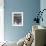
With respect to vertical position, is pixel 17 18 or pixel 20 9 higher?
pixel 20 9

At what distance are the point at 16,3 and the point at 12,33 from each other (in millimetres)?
1204

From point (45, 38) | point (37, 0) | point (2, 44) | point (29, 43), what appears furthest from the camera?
point (37, 0)

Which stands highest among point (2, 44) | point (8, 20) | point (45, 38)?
point (8, 20)

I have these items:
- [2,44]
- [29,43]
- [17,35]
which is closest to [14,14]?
[17,35]

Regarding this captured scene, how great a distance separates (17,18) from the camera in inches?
209

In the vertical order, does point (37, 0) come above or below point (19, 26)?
above

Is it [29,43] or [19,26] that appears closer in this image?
[29,43]

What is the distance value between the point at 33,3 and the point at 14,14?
0.87 meters

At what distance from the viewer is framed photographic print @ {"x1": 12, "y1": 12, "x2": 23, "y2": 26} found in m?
5.24

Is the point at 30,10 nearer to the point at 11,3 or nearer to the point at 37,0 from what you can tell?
the point at 37,0

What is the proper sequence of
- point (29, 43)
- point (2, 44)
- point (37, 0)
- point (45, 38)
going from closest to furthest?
point (45, 38)
point (29, 43)
point (2, 44)
point (37, 0)

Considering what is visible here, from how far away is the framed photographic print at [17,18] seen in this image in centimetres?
524

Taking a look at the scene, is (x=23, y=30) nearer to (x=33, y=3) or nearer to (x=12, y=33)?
(x=12, y=33)

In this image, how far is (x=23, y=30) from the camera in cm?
523
